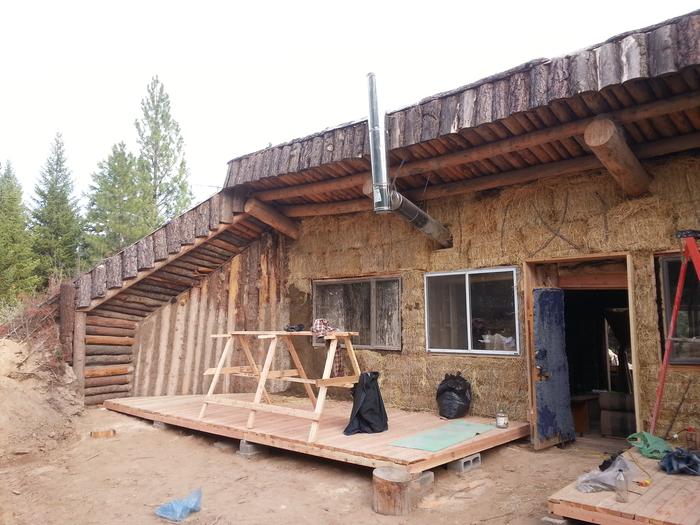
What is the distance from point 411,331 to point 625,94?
4.07 m

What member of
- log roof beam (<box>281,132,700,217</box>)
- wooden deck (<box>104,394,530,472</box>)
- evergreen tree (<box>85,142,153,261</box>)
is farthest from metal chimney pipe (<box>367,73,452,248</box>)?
evergreen tree (<box>85,142,153,261</box>)

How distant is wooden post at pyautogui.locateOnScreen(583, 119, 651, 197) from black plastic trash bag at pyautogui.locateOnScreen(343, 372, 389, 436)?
3.28m

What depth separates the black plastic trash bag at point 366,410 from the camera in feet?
18.6

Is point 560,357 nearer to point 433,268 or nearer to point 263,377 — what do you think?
point 433,268

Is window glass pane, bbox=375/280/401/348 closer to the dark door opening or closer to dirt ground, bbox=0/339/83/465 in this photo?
the dark door opening

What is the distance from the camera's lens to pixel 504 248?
21.6 feet

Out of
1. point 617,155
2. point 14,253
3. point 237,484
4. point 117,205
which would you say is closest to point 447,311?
point 617,155

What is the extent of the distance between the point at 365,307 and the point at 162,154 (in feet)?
66.5

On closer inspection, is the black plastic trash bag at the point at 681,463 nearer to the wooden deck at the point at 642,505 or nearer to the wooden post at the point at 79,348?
the wooden deck at the point at 642,505

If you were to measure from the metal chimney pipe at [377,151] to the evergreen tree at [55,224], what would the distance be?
66.4 ft

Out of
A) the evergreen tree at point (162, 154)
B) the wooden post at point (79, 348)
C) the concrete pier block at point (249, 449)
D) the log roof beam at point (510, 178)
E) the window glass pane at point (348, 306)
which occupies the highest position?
the evergreen tree at point (162, 154)

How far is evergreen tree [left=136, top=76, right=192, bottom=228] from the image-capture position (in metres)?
24.8

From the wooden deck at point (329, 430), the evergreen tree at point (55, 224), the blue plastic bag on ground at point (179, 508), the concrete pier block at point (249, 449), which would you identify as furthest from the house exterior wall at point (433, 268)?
the evergreen tree at point (55, 224)

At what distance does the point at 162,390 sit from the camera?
834cm
